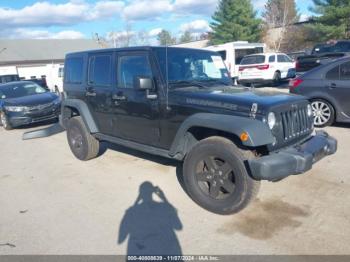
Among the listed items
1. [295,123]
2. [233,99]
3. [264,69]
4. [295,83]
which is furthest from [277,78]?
[233,99]

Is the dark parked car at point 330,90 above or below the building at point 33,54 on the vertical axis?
below

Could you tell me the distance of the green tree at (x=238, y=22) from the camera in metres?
41.1

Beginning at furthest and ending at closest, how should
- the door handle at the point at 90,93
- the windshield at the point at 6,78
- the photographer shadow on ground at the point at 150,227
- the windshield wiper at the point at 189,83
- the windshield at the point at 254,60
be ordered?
the windshield at the point at 6,78
the windshield at the point at 254,60
the door handle at the point at 90,93
the windshield wiper at the point at 189,83
the photographer shadow on ground at the point at 150,227

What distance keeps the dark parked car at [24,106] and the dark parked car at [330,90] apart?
24.9ft

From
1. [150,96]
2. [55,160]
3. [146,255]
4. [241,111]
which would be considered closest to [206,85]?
[150,96]

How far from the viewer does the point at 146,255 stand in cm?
332

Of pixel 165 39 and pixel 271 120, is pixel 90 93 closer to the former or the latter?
pixel 165 39

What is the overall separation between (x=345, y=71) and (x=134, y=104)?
192 inches

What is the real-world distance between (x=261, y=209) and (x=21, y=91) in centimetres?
1018

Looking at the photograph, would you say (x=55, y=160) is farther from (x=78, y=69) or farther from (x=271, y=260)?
(x=271, y=260)

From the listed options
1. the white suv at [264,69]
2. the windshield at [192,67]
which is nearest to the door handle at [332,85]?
the windshield at [192,67]

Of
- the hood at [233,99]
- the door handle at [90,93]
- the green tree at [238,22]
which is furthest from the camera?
the green tree at [238,22]

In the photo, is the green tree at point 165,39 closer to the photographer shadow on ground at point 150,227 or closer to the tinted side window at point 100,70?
the tinted side window at point 100,70

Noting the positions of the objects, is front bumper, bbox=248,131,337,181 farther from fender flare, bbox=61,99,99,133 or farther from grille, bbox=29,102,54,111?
grille, bbox=29,102,54,111
